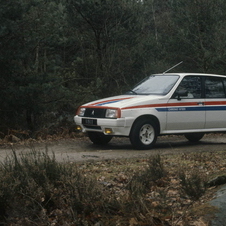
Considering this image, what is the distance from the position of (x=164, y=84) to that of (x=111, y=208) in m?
7.48

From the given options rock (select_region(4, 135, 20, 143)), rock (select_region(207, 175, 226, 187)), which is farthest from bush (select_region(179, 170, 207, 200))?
rock (select_region(4, 135, 20, 143))

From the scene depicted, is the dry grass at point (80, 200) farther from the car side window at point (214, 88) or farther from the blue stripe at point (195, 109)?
the car side window at point (214, 88)

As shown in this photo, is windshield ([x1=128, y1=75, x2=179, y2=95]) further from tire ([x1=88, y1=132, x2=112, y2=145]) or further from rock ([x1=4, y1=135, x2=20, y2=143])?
rock ([x1=4, y1=135, x2=20, y2=143])

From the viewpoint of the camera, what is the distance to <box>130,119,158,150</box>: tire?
1128 cm

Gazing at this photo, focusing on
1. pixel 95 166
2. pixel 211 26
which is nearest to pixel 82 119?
pixel 95 166

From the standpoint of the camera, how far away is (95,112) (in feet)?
37.8

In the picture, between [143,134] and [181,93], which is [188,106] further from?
[143,134]

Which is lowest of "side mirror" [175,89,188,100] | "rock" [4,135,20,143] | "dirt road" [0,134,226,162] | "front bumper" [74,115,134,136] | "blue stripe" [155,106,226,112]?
"dirt road" [0,134,226,162]

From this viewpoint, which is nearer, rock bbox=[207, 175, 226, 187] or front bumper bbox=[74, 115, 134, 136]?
rock bbox=[207, 175, 226, 187]

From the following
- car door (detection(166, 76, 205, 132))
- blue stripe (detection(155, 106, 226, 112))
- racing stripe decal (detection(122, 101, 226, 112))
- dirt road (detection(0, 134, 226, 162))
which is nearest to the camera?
dirt road (detection(0, 134, 226, 162))

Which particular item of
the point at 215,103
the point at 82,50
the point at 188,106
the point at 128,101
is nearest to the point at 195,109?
the point at 188,106

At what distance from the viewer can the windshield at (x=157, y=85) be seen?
471 inches

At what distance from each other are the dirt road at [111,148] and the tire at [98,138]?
0.48 ft

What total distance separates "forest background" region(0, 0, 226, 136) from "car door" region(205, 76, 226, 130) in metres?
5.37
